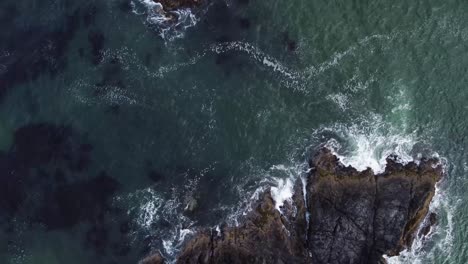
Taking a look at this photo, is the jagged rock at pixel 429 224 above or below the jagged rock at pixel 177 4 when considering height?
below

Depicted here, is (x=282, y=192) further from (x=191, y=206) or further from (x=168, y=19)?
(x=168, y=19)

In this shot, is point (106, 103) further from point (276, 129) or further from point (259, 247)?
point (259, 247)

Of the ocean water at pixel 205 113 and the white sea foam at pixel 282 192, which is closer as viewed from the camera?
the ocean water at pixel 205 113

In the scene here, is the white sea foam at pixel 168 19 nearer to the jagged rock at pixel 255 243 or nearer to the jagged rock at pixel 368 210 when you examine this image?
the jagged rock at pixel 255 243

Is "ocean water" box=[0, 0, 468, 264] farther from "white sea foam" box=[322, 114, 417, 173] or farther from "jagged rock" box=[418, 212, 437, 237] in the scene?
"jagged rock" box=[418, 212, 437, 237]

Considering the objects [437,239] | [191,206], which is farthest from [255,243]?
[437,239]

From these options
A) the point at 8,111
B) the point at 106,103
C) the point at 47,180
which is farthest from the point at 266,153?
the point at 8,111

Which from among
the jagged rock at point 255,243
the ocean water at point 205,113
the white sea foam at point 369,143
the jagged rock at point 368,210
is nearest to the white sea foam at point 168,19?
the ocean water at point 205,113
